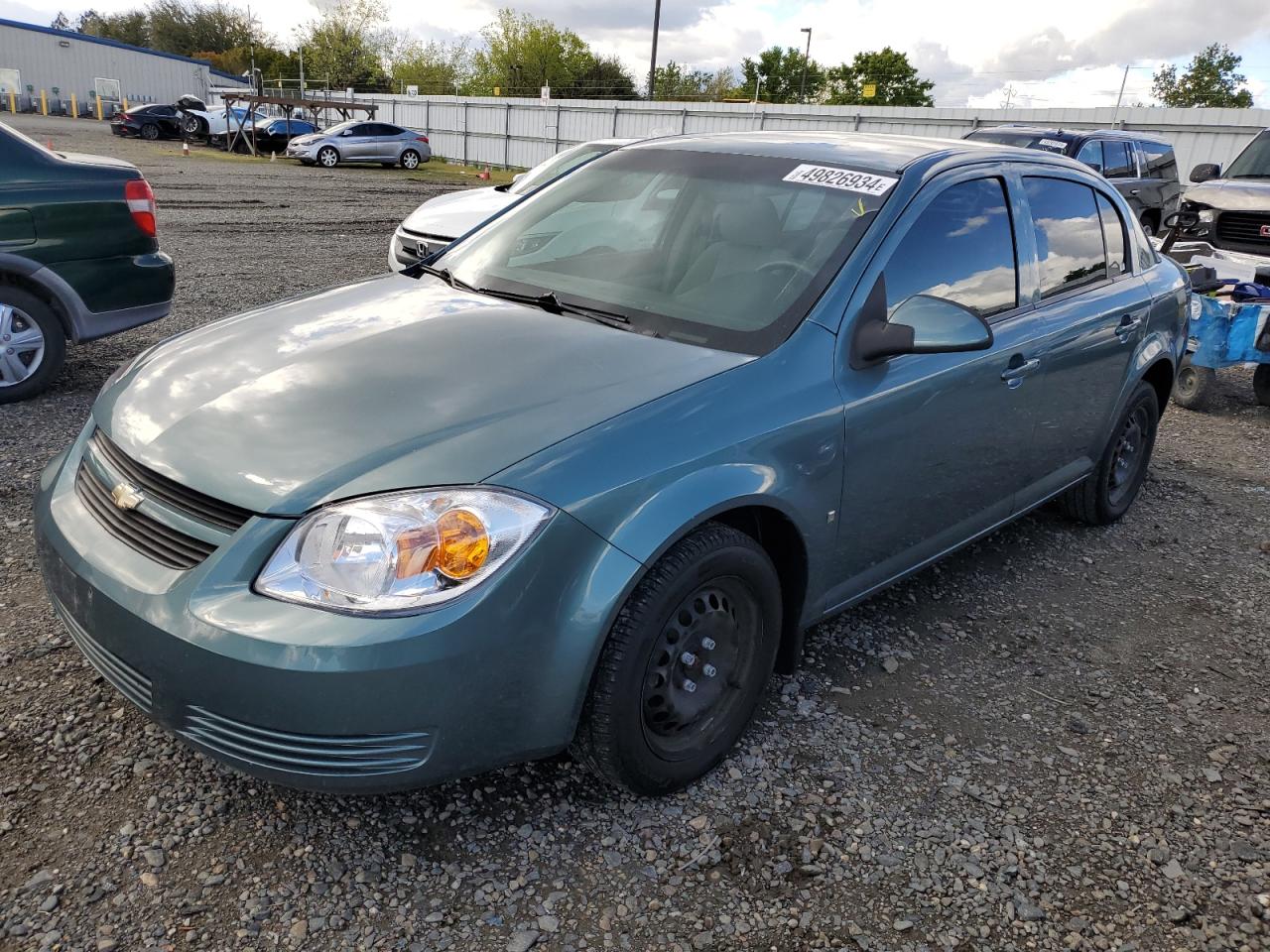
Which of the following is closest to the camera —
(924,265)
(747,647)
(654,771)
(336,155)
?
(654,771)

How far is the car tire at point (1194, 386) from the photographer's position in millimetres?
7336

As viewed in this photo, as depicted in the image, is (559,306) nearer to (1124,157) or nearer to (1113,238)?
(1113,238)

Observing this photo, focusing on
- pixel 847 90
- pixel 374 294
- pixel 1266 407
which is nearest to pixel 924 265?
pixel 374 294

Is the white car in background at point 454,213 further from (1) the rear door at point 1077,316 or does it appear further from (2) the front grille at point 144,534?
(2) the front grille at point 144,534

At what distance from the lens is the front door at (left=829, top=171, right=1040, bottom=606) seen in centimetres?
291

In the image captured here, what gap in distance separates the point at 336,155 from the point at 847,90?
62349mm

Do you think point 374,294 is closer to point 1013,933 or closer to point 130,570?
point 130,570

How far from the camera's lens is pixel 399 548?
2.05 m

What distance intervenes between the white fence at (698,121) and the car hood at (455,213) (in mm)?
8923

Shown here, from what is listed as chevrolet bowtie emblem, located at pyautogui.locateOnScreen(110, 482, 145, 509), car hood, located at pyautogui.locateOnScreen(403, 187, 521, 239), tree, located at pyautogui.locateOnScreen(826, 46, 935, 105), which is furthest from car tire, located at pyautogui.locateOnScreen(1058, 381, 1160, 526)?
tree, located at pyautogui.locateOnScreen(826, 46, 935, 105)

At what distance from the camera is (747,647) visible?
8.96 ft

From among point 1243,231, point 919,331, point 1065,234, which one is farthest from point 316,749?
point 1243,231

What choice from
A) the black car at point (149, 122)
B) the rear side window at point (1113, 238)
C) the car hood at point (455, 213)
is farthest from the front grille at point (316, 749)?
the black car at point (149, 122)

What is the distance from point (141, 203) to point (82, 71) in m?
69.8
